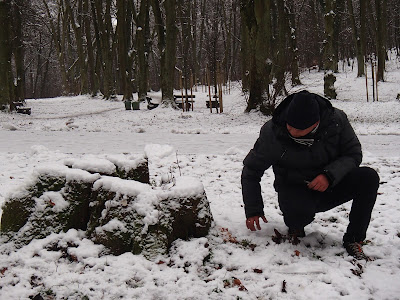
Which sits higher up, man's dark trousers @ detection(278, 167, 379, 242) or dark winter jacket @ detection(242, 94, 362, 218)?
dark winter jacket @ detection(242, 94, 362, 218)

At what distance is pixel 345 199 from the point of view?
2.91 m

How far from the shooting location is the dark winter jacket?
2730mm

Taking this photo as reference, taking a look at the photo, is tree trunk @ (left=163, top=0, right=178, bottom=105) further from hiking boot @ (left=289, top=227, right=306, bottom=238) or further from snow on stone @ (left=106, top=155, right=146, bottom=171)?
hiking boot @ (left=289, top=227, right=306, bottom=238)

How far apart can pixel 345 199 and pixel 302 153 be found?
1.82 feet

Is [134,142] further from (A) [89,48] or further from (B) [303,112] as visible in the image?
(A) [89,48]

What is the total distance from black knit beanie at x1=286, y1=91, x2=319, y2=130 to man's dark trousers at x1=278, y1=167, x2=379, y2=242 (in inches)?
23.0

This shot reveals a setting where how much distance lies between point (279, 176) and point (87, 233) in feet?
5.31

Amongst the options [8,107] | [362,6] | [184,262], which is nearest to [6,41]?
[8,107]

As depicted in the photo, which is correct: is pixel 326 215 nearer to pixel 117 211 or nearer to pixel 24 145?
pixel 117 211

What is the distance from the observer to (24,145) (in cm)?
775

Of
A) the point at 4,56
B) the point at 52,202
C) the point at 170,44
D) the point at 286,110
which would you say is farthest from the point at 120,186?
the point at 4,56

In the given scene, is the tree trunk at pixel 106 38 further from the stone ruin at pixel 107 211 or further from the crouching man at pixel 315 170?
the crouching man at pixel 315 170

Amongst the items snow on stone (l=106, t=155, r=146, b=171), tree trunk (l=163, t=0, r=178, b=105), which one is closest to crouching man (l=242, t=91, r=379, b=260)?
snow on stone (l=106, t=155, r=146, b=171)

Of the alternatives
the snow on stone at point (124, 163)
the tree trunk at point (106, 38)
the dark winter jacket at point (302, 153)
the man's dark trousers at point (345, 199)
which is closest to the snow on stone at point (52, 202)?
the snow on stone at point (124, 163)
